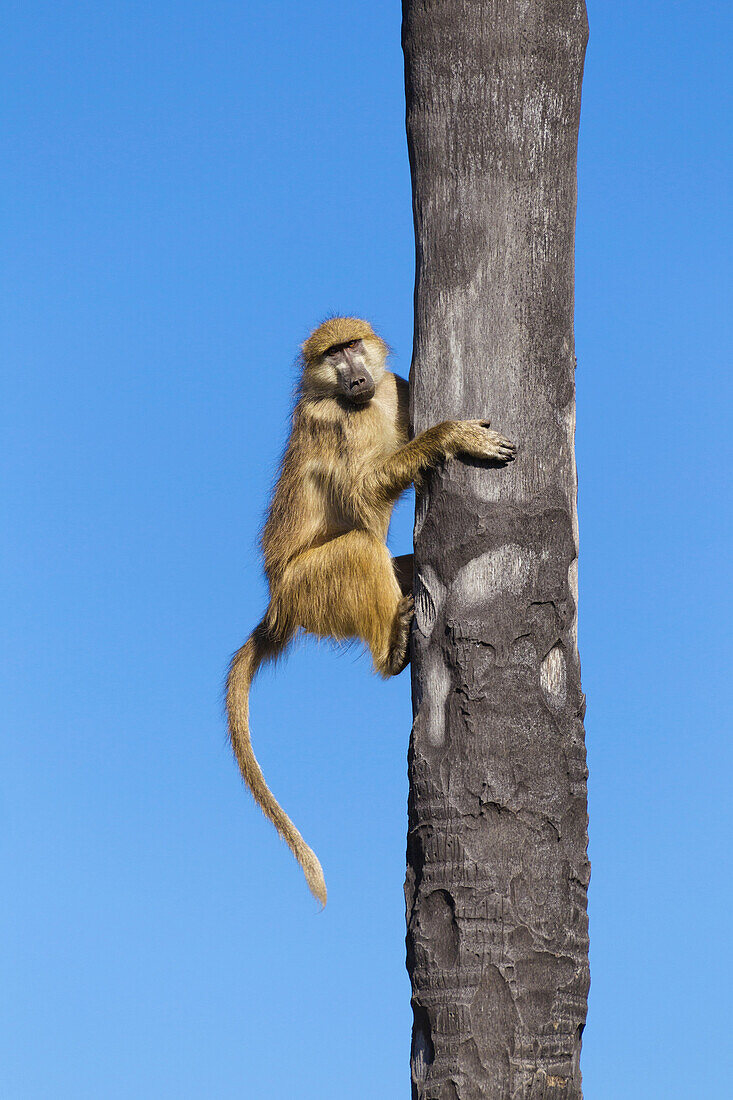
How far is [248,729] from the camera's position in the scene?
25.8 ft

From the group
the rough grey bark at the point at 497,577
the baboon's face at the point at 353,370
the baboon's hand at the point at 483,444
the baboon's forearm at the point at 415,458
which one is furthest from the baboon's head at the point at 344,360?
the baboon's hand at the point at 483,444

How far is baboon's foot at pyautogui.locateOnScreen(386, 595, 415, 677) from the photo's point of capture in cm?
645

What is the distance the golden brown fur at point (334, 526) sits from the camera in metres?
6.99

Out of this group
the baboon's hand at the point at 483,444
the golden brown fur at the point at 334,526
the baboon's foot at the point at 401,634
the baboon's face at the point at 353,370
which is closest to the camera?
the baboon's hand at the point at 483,444

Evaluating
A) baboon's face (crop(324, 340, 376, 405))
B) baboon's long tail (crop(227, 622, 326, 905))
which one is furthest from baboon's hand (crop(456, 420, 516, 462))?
baboon's long tail (crop(227, 622, 326, 905))

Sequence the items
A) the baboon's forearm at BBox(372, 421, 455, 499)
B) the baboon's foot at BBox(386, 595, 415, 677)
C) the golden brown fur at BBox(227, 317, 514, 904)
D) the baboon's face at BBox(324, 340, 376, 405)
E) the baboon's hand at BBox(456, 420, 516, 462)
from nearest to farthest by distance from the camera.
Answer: the baboon's hand at BBox(456, 420, 516, 462) < the baboon's forearm at BBox(372, 421, 455, 499) < the baboon's foot at BBox(386, 595, 415, 677) < the golden brown fur at BBox(227, 317, 514, 904) < the baboon's face at BBox(324, 340, 376, 405)

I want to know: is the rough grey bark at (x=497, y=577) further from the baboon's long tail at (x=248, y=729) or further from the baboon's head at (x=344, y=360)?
the baboon's long tail at (x=248, y=729)

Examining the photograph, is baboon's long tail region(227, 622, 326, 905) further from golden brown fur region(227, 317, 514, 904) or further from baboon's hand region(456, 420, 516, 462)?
baboon's hand region(456, 420, 516, 462)

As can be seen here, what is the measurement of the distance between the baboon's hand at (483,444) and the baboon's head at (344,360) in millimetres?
2347

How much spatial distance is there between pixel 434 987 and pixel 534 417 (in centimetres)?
245

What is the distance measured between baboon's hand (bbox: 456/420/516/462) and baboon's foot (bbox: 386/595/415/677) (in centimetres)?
145

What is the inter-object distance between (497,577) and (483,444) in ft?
1.92

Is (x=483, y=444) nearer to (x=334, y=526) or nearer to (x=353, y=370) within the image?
(x=353, y=370)

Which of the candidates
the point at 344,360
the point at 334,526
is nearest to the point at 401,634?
the point at 334,526
